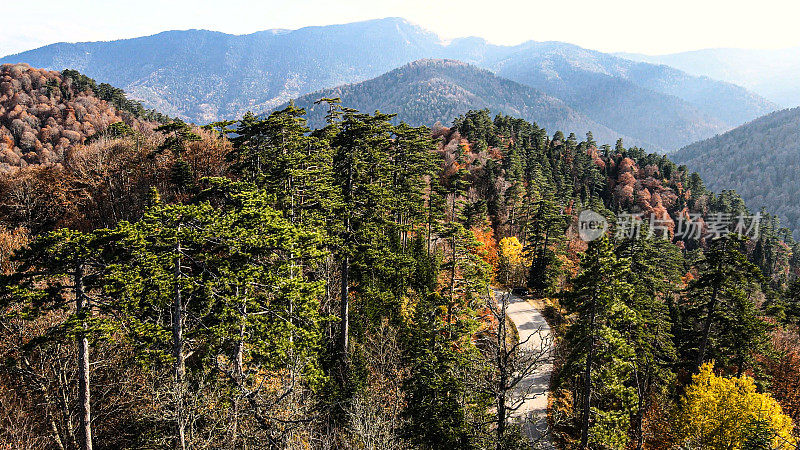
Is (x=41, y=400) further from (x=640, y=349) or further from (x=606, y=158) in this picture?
(x=606, y=158)

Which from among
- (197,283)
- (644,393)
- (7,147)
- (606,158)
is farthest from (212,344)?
(606,158)

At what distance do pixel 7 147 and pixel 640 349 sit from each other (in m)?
107

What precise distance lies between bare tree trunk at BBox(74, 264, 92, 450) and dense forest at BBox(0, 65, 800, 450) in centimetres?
6

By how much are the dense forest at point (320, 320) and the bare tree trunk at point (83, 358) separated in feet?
0.20

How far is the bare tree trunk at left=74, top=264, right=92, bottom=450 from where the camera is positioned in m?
11.9

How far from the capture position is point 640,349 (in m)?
28.5

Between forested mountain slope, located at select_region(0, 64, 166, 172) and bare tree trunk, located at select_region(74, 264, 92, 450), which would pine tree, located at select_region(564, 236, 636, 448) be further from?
forested mountain slope, located at select_region(0, 64, 166, 172)

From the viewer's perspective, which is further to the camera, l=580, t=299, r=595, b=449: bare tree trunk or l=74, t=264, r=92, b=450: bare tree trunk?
l=580, t=299, r=595, b=449: bare tree trunk

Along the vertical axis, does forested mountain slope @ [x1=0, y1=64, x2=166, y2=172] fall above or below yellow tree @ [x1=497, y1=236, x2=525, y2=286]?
above

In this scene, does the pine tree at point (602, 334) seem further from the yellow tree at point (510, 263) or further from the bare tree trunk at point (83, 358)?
the yellow tree at point (510, 263)

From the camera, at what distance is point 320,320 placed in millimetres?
18688

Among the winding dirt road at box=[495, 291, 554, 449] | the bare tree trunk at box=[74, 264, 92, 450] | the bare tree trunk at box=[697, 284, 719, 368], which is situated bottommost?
the winding dirt road at box=[495, 291, 554, 449]

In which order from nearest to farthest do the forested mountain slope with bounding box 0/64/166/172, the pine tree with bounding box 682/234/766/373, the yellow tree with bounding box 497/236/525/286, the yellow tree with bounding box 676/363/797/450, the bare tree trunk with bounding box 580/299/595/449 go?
1. the bare tree trunk with bounding box 580/299/595/449
2. the yellow tree with bounding box 676/363/797/450
3. the pine tree with bounding box 682/234/766/373
4. the yellow tree with bounding box 497/236/525/286
5. the forested mountain slope with bounding box 0/64/166/172

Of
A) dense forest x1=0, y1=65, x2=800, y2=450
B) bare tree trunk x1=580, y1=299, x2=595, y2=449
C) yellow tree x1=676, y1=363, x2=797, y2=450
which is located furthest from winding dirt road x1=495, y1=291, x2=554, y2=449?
yellow tree x1=676, y1=363, x2=797, y2=450
